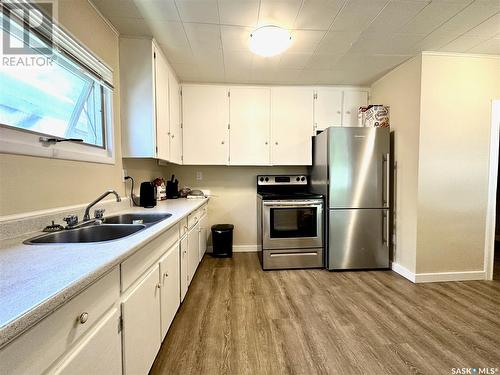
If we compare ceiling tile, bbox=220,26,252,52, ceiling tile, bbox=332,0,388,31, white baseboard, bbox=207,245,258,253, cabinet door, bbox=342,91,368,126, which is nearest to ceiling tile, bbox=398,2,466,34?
ceiling tile, bbox=332,0,388,31

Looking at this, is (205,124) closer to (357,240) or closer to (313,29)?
(313,29)

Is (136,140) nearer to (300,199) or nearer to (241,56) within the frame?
(241,56)

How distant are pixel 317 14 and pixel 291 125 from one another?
152 centimetres

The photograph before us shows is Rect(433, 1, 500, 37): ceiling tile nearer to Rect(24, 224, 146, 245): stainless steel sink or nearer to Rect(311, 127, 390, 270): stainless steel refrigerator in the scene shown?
Rect(311, 127, 390, 270): stainless steel refrigerator

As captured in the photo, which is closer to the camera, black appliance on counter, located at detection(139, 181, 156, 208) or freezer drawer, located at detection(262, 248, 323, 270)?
black appliance on counter, located at detection(139, 181, 156, 208)

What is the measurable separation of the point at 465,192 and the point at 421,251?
0.80 meters

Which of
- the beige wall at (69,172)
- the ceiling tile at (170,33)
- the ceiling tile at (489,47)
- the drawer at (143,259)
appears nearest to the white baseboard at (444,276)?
the ceiling tile at (489,47)

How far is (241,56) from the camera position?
2393mm

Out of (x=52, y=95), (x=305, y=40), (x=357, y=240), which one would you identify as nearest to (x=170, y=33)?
(x=52, y=95)

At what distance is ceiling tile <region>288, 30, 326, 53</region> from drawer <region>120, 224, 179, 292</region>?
1.99 meters

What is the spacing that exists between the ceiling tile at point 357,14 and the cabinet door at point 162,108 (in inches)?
64.9

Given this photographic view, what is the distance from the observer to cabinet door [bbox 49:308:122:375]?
0.63 m

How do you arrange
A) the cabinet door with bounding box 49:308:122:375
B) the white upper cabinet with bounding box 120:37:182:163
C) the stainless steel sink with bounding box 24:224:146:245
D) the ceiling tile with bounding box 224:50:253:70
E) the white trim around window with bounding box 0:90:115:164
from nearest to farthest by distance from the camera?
the cabinet door with bounding box 49:308:122:375, the white trim around window with bounding box 0:90:115:164, the stainless steel sink with bounding box 24:224:146:245, the white upper cabinet with bounding box 120:37:182:163, the ceiling tile with bounding box 224:50:253:70

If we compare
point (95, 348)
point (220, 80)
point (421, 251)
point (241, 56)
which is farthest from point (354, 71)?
point (95, 348)
